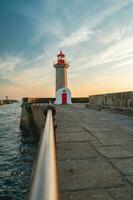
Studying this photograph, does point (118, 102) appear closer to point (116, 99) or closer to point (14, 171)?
point (116, 99)

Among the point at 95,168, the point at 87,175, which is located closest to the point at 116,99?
the point at 95,168

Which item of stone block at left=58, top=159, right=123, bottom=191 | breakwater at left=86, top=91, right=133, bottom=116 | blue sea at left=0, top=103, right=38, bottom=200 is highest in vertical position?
breakwater at left=86, top=91, right=133, bottom=116

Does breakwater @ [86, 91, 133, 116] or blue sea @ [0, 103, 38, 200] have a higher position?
breakwater @ [86, 91, 133, 116]

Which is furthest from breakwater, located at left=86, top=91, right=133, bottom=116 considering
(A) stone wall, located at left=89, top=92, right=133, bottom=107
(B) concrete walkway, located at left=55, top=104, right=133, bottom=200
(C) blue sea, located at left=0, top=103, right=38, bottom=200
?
(B) concrete walkway, located at left=55, top=104, right=133, bottom=200

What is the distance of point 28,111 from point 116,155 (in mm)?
19606

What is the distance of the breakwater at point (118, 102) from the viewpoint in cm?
836

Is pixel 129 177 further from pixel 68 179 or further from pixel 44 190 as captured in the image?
pixel 44 190

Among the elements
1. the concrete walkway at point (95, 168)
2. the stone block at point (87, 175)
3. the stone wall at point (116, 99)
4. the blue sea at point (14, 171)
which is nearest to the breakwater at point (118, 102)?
the stone wall at point (116, 99)

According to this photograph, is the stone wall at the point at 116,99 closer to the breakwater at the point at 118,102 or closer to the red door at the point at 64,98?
the breakwater at the point at 118,102

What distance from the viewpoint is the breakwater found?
27.4 feet

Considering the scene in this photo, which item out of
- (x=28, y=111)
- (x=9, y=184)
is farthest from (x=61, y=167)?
(x=28, y=111)

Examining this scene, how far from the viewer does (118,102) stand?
31.7ft

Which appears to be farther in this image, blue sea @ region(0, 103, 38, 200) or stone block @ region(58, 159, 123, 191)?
blue sea @ region(0, 103, 38, 200)

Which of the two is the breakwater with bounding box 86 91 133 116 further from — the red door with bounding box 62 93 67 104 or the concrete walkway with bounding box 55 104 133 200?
the red door with bounding box 62 93 67 104
